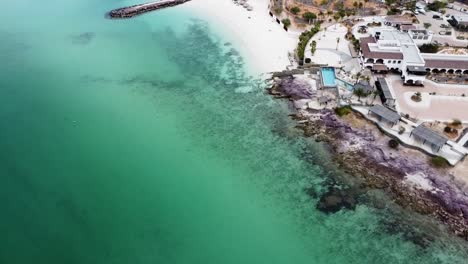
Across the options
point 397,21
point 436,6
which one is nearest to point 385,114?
point 397,21

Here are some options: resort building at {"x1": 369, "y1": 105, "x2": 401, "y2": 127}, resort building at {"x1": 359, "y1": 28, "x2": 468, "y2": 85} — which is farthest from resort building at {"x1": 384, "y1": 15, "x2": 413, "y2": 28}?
resort building at {"x1": 369, "y1": 105, "x2": 401, "y2": 127}

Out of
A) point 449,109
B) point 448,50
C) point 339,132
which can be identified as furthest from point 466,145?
point 448,50

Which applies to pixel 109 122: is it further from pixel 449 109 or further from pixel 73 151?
pixel 449 109

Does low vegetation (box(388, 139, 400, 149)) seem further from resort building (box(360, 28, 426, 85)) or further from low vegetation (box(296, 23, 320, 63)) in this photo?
low vegetation (box(296, 23, 320, 63))

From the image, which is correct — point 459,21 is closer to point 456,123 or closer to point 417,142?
point 456,123

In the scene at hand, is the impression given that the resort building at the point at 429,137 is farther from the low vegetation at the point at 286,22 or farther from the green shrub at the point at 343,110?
the low vegetation at the point at 286,22
